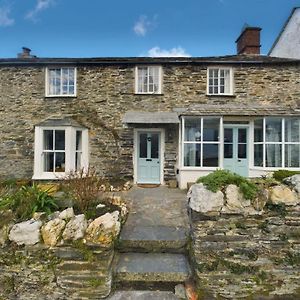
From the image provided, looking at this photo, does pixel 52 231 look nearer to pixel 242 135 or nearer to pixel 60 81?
pixel 242 135

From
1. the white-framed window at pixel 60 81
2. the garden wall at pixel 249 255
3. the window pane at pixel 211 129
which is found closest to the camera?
the garden wall at pixel 249 255

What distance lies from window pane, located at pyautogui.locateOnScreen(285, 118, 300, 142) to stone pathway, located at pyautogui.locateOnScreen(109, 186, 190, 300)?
21.6 ft

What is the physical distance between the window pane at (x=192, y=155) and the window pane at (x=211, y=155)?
0.86 feet

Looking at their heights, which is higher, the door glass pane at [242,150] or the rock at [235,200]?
the door glass pane at [242,150]

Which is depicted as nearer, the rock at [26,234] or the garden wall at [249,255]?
the garden wall at [249,255]

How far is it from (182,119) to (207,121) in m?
1.08

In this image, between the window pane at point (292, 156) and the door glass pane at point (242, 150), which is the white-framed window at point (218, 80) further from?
the window pane at point (292, 156)

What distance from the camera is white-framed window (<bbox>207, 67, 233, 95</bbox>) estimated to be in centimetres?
1356

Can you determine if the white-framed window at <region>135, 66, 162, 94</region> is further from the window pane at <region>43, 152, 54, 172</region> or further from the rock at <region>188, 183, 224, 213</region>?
the rock at <region>188, 183, 224, 213</region>

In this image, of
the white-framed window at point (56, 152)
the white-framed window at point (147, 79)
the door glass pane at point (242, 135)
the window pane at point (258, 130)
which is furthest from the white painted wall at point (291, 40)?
the white-framed window at point (56, 152)

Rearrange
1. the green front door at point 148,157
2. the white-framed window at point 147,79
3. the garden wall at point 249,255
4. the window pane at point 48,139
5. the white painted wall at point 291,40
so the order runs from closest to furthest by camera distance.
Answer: the garden wall at point 249,255, the window pane at point 48,139, the green front door at point 148,157, the white-framed window at point 147,79, the white painted wall at point 291,40

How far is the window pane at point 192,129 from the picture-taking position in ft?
40.0

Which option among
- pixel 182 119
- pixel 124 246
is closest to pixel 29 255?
pixel 124 246

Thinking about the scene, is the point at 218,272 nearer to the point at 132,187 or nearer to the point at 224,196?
the point at 224,196
